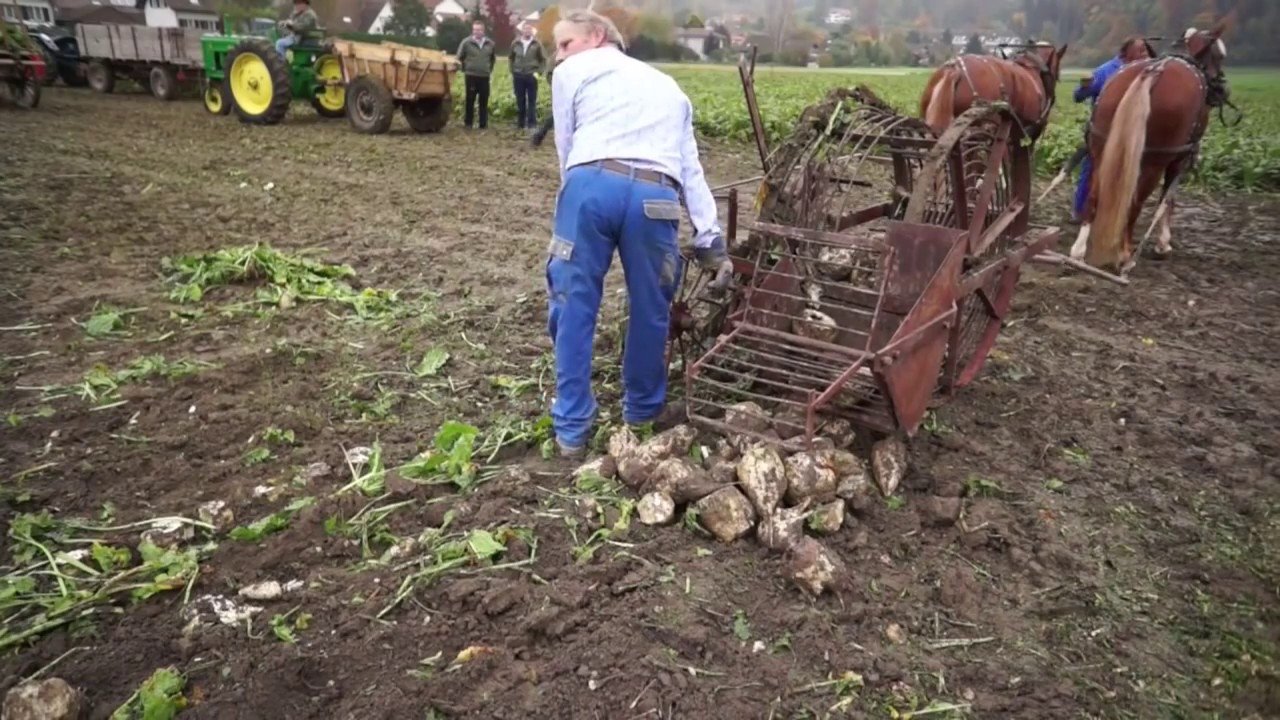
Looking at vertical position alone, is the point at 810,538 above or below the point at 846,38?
below

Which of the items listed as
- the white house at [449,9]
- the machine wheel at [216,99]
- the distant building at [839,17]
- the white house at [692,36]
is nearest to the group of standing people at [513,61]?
the white house at [692,36]

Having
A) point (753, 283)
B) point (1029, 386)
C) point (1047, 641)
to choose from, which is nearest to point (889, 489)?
point (1047, 641)

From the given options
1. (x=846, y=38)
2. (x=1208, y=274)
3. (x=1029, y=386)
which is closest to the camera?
(x=1029, y=386)

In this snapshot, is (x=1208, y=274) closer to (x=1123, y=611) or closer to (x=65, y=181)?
(x=1123, y=611)

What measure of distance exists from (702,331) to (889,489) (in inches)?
47.4

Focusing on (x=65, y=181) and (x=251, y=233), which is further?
(x=65, y=181)

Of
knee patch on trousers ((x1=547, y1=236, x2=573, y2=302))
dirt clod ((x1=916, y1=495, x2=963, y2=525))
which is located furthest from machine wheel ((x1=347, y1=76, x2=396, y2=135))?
dirt clod ((x1=916, y1=495, x2=963, y2=525))

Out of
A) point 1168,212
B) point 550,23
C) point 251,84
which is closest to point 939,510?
point 550,23

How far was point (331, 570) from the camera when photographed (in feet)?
10.2

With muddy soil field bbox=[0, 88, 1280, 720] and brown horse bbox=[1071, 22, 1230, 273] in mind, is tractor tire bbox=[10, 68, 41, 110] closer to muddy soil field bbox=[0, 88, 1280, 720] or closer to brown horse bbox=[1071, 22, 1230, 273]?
muddy soil field bbox=[0, 88, 1280, 720]

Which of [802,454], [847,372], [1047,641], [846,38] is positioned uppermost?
[846,38]

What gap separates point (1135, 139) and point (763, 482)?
4886mm

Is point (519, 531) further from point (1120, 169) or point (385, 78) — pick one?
point (385, 78)

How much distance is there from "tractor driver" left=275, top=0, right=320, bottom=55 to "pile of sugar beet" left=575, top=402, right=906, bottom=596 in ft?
37.3
